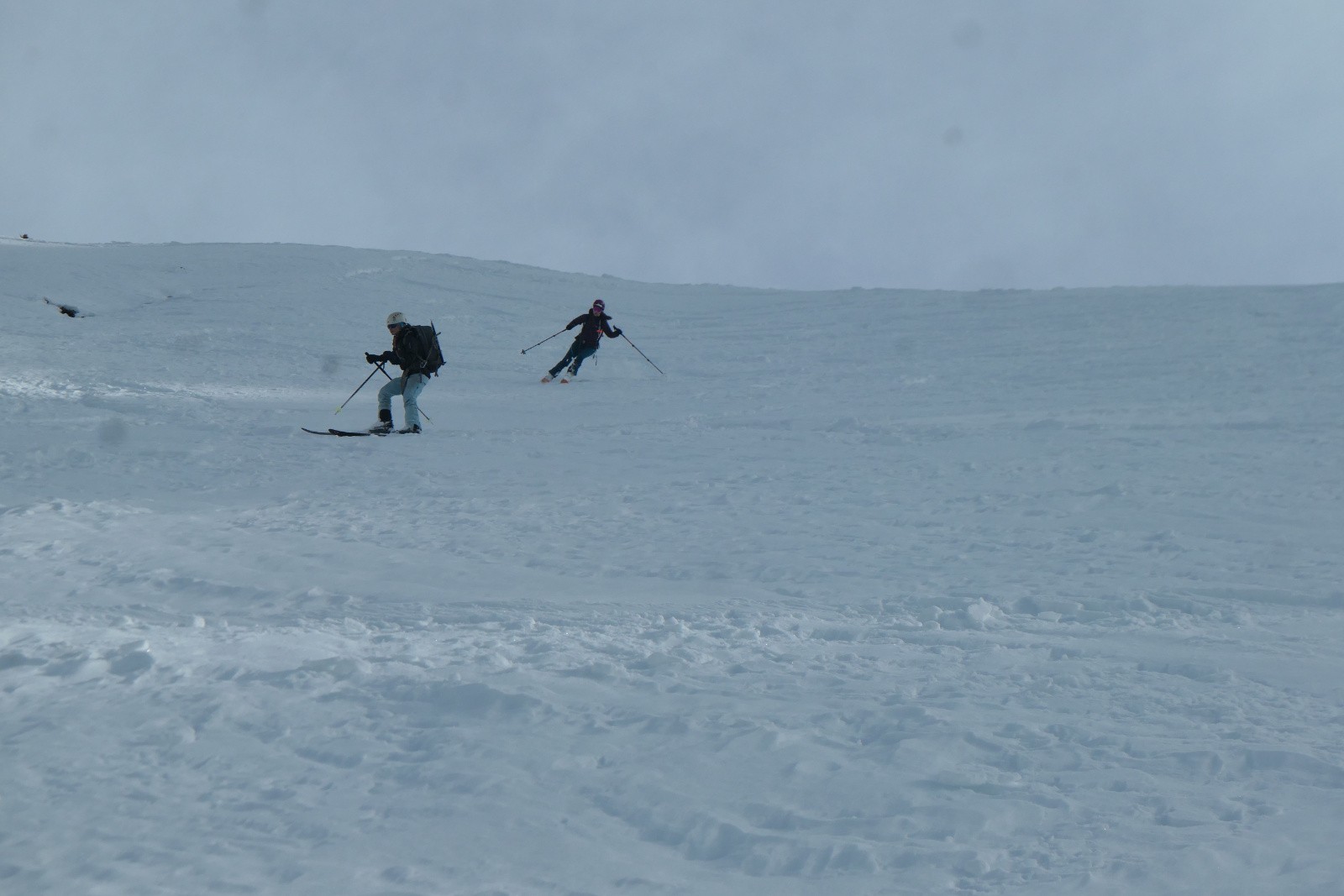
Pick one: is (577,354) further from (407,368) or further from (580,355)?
(407,368)

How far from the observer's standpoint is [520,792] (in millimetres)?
3531

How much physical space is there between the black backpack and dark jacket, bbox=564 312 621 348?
412 cm

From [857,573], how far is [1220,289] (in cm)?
1512

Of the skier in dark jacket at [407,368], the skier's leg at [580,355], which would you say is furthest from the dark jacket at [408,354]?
the skier's leg at [580,355]

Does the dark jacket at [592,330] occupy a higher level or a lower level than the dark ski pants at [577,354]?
higher

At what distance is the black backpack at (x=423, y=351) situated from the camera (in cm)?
1092

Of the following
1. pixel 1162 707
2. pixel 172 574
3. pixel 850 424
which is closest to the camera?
pixel 1162 707

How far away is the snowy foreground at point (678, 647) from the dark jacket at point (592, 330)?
125 inches

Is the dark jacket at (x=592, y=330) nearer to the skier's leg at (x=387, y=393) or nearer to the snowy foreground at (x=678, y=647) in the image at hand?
the snowy foreground at (x=678, y=647)

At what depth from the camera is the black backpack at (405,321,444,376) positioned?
430 inches

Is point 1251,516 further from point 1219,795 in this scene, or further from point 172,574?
point 172,574

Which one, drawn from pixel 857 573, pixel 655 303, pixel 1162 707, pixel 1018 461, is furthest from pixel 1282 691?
pixel 655 303

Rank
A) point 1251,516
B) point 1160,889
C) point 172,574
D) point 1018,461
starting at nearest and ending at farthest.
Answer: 1. point 1160,889
2. point 172,574
3. point 1251,516
4. point 1018,461

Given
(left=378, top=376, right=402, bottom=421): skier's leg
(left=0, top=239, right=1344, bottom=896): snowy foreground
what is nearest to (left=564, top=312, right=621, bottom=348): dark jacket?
(left=0, top=239, right=1344, bottom=896): snowy foreground
